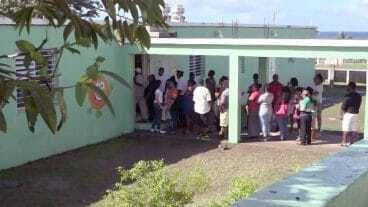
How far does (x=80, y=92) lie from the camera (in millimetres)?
1728

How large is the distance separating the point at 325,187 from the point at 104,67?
11.9 metres

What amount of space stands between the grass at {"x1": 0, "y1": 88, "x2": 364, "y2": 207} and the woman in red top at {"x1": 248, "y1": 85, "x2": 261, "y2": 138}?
0.35 metres

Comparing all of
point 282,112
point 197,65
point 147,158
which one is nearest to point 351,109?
point 282,112

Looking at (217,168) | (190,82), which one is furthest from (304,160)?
(190,82)

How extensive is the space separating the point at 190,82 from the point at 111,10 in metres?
13.3

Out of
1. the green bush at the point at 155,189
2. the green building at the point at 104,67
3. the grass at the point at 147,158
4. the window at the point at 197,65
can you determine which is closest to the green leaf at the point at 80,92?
the green bush at the point at 155,189

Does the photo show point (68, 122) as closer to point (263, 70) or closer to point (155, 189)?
point (155, 189)

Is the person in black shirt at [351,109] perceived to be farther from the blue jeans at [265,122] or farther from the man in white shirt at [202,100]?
the man in white shirt at [202,100]

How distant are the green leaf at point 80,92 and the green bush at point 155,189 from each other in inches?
128

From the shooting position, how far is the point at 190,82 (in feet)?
49.9

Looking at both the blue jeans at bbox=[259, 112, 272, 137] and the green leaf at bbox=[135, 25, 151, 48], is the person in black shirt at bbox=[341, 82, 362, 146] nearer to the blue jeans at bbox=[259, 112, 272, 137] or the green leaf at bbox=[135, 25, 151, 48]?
the blue jeans at bbox=[259, 112, 272, 137]

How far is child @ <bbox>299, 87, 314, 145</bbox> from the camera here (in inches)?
535

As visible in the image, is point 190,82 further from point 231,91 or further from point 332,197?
point 332,197

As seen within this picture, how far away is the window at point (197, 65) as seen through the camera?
1862cm
